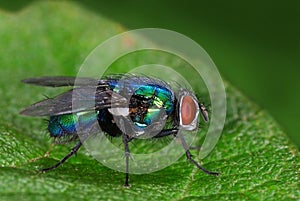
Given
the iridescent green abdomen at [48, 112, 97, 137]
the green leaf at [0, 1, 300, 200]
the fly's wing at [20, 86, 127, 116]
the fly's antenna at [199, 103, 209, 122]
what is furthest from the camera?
the fly's antenna at [199, 103, 209, 122]

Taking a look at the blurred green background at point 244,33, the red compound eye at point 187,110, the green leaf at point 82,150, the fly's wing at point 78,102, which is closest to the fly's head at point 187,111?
the red compound eye at point 187,110

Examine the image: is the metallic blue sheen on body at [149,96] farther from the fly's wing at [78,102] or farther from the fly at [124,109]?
the fly's wing at [78,102]

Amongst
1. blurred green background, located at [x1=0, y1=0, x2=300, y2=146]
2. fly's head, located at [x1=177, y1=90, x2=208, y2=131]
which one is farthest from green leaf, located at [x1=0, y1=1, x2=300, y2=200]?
blurred green background, located at [x1=0, y1=0, x2=300, y2=146]

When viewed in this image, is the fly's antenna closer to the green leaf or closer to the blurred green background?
the green leaf

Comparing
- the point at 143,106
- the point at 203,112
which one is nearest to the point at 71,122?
the point at 143,106

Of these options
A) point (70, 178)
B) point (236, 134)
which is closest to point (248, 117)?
point (236, 134)

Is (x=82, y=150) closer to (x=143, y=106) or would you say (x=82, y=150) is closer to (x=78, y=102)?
(x=78, y=102)

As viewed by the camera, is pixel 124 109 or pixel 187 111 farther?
pixel 187 111

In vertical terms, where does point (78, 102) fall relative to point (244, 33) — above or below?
below
